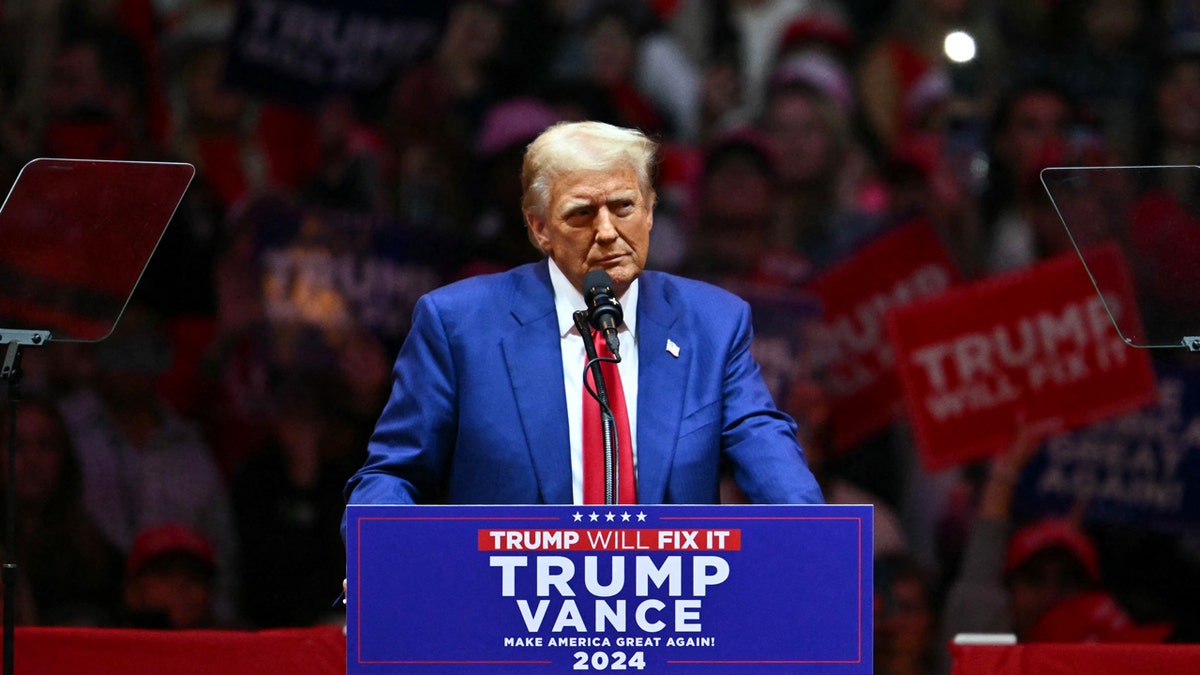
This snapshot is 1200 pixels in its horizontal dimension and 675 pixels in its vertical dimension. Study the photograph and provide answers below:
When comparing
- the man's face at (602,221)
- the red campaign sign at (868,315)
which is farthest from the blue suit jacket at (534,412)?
the red campaign sign at (868,315)

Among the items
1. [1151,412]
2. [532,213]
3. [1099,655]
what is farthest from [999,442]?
[532,213]

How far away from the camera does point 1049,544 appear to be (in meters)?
5.32

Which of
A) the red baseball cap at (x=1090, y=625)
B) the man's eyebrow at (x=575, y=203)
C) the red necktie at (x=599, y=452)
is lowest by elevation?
the red baseball cap at (x=1090, y=625)

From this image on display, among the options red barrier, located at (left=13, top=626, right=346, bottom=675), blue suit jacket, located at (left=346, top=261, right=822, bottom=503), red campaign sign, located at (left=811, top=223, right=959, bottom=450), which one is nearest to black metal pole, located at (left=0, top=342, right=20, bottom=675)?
red barrier, located at (left=13, top=626, right=346, bottom=675)

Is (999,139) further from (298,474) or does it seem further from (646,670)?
(646,670)

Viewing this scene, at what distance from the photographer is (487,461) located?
2.77 m

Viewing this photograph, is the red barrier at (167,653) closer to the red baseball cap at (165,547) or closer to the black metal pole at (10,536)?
the black metal pole at (10,536)

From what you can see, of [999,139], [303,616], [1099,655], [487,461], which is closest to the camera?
[487,461]

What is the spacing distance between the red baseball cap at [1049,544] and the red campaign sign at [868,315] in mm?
642

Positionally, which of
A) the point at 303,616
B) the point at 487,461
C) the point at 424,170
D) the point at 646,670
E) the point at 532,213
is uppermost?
the point at 424,170

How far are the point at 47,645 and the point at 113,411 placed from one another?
85.5 inches

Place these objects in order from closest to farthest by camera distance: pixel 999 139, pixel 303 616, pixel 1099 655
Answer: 1. pixel 1099 655
2. pixel 303 616
3. pixel 999 139

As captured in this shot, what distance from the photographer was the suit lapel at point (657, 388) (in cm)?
272

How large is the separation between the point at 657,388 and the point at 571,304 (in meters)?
0.23
